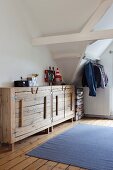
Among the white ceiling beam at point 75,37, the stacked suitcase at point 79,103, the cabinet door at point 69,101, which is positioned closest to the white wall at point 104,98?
the stacked suitcase at point 79,103

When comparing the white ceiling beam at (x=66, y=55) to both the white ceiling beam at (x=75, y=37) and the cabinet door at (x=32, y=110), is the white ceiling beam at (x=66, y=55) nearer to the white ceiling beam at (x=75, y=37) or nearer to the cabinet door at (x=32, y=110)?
the white ceiling beam at (x=75, y=37)

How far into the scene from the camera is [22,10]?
352 cm

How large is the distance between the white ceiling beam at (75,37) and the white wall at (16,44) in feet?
0.76

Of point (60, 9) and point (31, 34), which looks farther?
point (31, 34)

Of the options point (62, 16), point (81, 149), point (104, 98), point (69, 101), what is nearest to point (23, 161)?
point (81, 149)

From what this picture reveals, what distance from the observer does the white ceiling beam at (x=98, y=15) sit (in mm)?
3205

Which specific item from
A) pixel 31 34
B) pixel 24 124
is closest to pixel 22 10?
pixel 31 34

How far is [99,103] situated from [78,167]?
3.23 meters

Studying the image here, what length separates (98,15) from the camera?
11.0 feet

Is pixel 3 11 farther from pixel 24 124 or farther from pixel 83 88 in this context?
pixel 83 88

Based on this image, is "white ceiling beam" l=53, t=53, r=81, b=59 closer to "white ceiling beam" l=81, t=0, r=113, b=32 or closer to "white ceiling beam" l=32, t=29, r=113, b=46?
"white ceiling beam" l=32, t=29, r=113, b=46

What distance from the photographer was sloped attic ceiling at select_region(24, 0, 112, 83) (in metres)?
3.30

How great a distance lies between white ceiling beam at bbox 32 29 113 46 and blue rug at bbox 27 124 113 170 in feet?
5.53

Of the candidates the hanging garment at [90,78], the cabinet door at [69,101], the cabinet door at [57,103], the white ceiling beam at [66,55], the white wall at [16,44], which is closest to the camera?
the white wall at [16,44]
